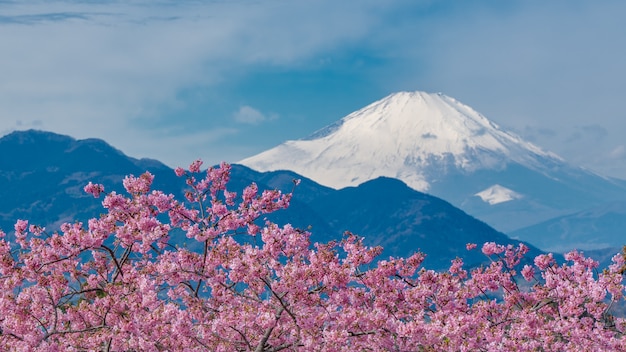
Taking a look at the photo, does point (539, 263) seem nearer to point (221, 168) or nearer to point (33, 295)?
point (221, 168)

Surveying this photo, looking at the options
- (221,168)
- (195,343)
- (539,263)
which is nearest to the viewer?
(195,343)

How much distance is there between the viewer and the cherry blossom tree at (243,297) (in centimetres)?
1396

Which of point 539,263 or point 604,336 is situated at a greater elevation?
point 539,263

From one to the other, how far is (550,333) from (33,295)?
1070 cm

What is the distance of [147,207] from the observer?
16.5m

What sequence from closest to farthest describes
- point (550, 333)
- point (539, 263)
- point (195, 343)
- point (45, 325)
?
point (45, 325) < point (195, 343) < point (550, 333) < point (539, 263)

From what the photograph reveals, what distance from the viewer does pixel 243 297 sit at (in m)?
16.0

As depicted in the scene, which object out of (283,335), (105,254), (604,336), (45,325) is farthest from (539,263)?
(45,325)

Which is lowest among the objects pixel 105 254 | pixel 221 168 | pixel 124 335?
pixel 124 335

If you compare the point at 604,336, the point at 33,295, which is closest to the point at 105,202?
the point at 33,295

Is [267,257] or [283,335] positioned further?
[283,335]

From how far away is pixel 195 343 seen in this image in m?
15.6

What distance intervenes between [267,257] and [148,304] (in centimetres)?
245

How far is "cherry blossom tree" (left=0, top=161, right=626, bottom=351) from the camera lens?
45.8 feet
